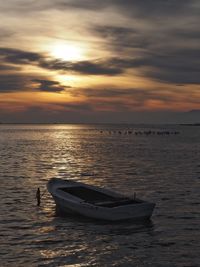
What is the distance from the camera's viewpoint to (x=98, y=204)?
2767 centimetres

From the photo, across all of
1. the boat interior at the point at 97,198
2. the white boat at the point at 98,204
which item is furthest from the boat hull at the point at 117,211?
the boat interior at the point at 97,198

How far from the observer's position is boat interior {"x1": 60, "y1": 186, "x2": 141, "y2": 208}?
2759cm

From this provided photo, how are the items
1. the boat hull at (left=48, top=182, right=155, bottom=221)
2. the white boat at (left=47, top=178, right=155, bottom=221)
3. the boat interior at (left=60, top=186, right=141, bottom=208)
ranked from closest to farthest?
the boat hull at (left=48, top=182, right=155, bottom=221)
the white boat at (left=47, top=178, right=155, bottom=221)
the boat interior at (left=60, top=186, right=141, bottom=208)

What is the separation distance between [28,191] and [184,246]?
21284mm

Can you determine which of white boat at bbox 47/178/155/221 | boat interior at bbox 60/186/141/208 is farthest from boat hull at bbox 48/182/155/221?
boat interior at bbox 60/186/141/208

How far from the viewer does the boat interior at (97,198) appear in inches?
1086

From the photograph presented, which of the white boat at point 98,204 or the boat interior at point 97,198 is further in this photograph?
the boat interior at point 97,198

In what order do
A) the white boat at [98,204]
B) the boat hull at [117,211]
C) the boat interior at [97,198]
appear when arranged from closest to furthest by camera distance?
the boat hull at [117,211], the white boat at [98,204], the boat interior at [97,198]

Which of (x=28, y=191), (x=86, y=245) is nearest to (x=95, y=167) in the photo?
(x=28, y=191)

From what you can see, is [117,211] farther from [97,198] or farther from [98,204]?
[97,198]

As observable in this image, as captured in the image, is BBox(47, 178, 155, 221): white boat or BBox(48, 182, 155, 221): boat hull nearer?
BBox(48, 182, 155, 221): boat hull

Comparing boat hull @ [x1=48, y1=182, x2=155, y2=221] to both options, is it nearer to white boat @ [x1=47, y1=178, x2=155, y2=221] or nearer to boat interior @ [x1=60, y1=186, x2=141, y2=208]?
white boat @ [x1=47, y1=178, x2=155, y2=221]

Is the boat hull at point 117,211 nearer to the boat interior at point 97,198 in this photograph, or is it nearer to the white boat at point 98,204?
the white boat at point 98,204

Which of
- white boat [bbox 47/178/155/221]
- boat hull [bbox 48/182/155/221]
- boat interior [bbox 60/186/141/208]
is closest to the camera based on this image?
boat hull [bbox 48/182/155/221]
